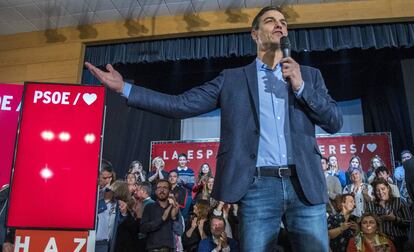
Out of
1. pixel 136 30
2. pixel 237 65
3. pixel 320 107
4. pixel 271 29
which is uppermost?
pixel 136 30

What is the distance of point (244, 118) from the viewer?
41.4 inches

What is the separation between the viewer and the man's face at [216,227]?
3.28 metres

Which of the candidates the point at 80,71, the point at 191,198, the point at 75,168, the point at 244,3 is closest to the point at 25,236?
the point at 75,168

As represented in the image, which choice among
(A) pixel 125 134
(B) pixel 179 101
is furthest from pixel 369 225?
(A) pixel 125 134

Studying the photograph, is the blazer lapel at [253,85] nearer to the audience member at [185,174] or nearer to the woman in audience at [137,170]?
the audience member at [185,174]

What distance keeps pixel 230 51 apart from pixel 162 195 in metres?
1.95

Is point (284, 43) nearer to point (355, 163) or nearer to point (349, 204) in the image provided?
point (349, 204)

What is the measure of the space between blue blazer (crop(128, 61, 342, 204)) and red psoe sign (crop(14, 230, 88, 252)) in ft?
3.80

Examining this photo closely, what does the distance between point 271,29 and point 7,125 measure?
7.40ft

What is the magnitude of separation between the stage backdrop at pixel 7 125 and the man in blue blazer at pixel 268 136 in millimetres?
1920

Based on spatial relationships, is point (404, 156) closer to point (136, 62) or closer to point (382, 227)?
point (382, 227)

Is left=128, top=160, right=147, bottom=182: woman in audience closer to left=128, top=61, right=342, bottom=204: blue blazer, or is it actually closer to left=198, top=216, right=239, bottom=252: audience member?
left=198, top=216, right=239, bottom=252: audience member

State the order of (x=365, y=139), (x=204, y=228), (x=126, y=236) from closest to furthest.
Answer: (x=126, y=236), (x=204, y=228), (x=365, y=139)

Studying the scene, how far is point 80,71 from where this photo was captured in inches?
188
